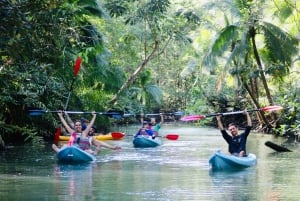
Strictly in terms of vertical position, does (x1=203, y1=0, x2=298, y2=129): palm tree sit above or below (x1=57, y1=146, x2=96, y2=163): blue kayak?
above

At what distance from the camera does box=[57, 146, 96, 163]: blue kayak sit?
1323 cm

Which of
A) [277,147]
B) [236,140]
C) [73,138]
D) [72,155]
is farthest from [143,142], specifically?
[236,140]

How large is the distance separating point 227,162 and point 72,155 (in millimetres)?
3493

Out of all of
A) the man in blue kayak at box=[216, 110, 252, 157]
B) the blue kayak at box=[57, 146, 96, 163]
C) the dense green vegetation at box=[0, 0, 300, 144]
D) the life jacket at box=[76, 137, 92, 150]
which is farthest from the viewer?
the dense green vegetation at box=[0, 0, 300, 144]

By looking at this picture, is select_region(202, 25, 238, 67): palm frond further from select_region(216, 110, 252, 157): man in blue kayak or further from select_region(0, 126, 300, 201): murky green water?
select_region(216, 110, 252, 157): man in blue kayak

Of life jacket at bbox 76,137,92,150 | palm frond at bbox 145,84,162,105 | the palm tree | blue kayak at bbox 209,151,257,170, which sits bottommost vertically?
blue kayak at bbox 209,151,257,170

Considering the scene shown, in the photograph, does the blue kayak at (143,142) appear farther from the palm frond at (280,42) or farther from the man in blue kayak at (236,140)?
the man in blue kayak at (236,140)

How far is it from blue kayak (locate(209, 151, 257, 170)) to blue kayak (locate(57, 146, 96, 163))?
2955 mm

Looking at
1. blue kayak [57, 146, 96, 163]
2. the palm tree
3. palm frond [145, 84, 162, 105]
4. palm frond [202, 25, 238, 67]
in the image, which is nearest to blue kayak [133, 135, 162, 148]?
the palm tree

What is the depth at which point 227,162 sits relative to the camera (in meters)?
12.3

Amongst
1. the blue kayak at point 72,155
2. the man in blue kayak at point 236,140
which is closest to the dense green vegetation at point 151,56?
the blue kayak at point 72,155

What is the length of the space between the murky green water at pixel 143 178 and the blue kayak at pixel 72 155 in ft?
0.83

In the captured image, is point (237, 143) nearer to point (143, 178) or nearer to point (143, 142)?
point (143, 178)

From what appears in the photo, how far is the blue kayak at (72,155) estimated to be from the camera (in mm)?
13227
